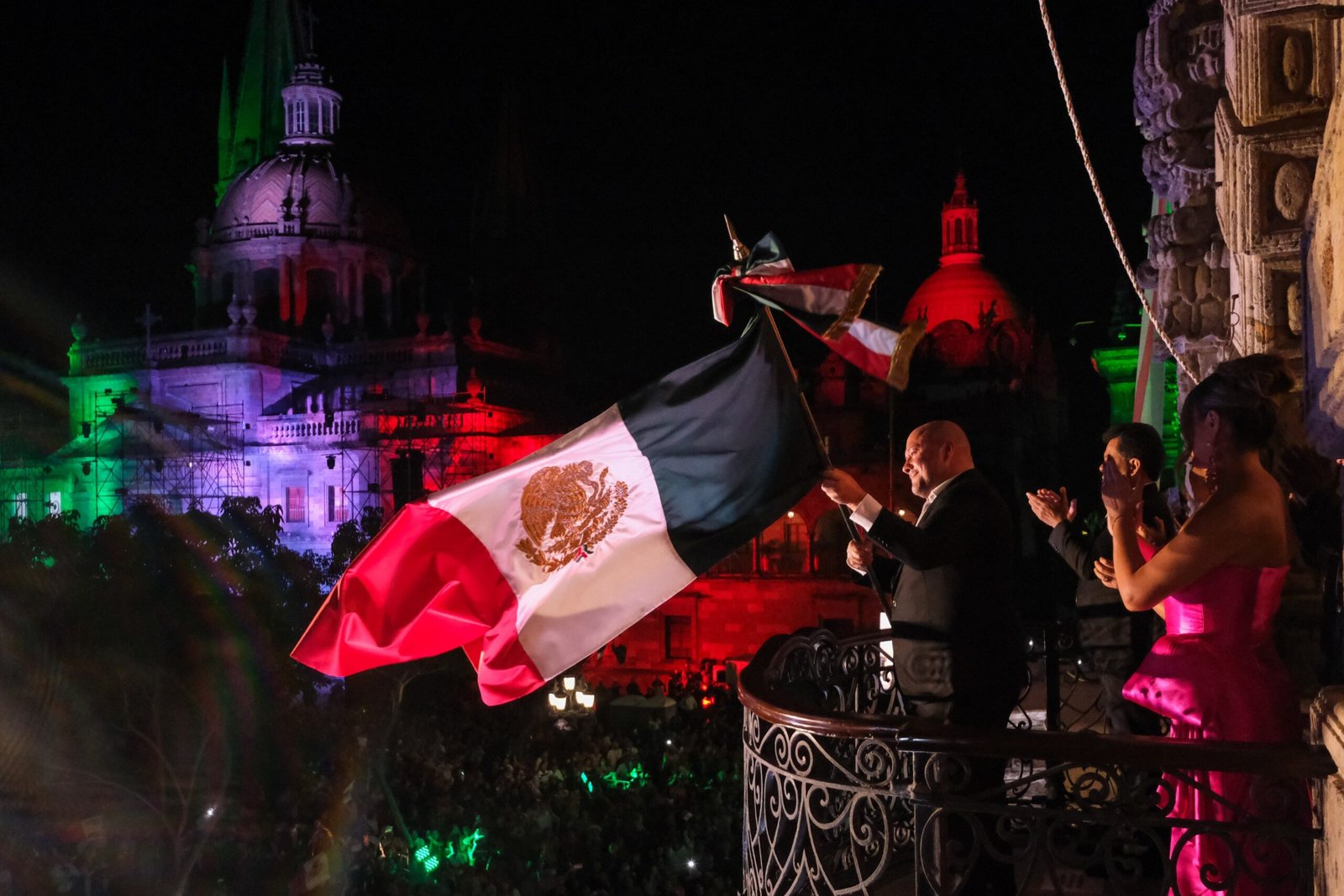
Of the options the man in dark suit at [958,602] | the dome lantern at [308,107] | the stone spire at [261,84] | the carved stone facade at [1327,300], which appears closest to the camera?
the carved stone facade at [1327,300]

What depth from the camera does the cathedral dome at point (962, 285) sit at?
140 ft

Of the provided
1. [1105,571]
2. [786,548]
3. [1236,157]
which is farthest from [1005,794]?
[786,548]

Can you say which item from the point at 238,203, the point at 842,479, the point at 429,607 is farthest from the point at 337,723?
the point at 238,203

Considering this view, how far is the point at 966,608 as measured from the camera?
428 cm

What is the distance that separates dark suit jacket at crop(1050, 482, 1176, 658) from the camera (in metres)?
5.05

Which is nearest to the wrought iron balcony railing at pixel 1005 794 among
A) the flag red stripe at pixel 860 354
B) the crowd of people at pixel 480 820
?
the flag red stripe at pixel 860 354

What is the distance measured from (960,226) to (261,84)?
31744 mm

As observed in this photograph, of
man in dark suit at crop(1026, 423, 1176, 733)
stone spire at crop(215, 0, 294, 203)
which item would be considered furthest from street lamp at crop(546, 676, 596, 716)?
stone spire at crop(215, 0, 294, 203)

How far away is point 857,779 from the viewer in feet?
11.8

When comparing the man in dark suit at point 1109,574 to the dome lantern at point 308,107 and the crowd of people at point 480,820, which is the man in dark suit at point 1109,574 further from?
the dome lantern at point 308,107

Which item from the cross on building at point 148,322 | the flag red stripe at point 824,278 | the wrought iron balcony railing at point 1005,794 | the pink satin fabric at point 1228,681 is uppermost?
the cross on building at point 148,322

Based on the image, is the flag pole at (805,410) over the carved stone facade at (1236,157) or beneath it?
beneath

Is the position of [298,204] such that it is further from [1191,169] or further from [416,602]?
[416,602]

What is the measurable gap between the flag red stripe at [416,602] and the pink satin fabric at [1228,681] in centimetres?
236
